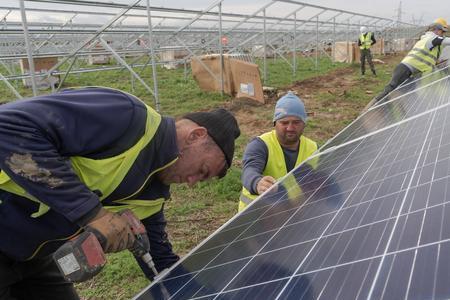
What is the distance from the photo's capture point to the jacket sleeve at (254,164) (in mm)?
3080

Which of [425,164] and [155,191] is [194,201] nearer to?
[155,191]

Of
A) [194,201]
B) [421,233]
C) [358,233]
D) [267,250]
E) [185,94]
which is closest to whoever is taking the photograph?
[421,233]

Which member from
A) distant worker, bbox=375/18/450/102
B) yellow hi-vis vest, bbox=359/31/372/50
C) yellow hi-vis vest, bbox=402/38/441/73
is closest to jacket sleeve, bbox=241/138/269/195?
distant worker, bbox=375/18/450/102

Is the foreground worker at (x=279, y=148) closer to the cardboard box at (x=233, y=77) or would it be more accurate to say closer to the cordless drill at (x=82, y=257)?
the cordless drill at (x=82, y=257)

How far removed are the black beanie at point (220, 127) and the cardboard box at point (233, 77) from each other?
9.48 metres

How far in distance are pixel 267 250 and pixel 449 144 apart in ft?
3.22

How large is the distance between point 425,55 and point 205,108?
539 centimetres

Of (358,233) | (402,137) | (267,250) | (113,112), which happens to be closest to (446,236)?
(358,233)

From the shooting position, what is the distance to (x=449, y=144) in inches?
74.2

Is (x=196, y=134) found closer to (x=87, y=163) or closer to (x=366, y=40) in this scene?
(x=87, y=163)

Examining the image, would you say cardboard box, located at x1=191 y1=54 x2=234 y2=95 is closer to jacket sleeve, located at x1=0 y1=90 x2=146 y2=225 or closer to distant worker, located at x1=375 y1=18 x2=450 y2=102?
distant worker, located at x1=375 y1=18 x2=450 y2=102

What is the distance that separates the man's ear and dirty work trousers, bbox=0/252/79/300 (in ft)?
3.24

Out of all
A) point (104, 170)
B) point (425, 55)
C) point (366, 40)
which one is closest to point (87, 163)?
point (104, 170)

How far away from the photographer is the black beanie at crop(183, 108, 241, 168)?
1839 millimetres
